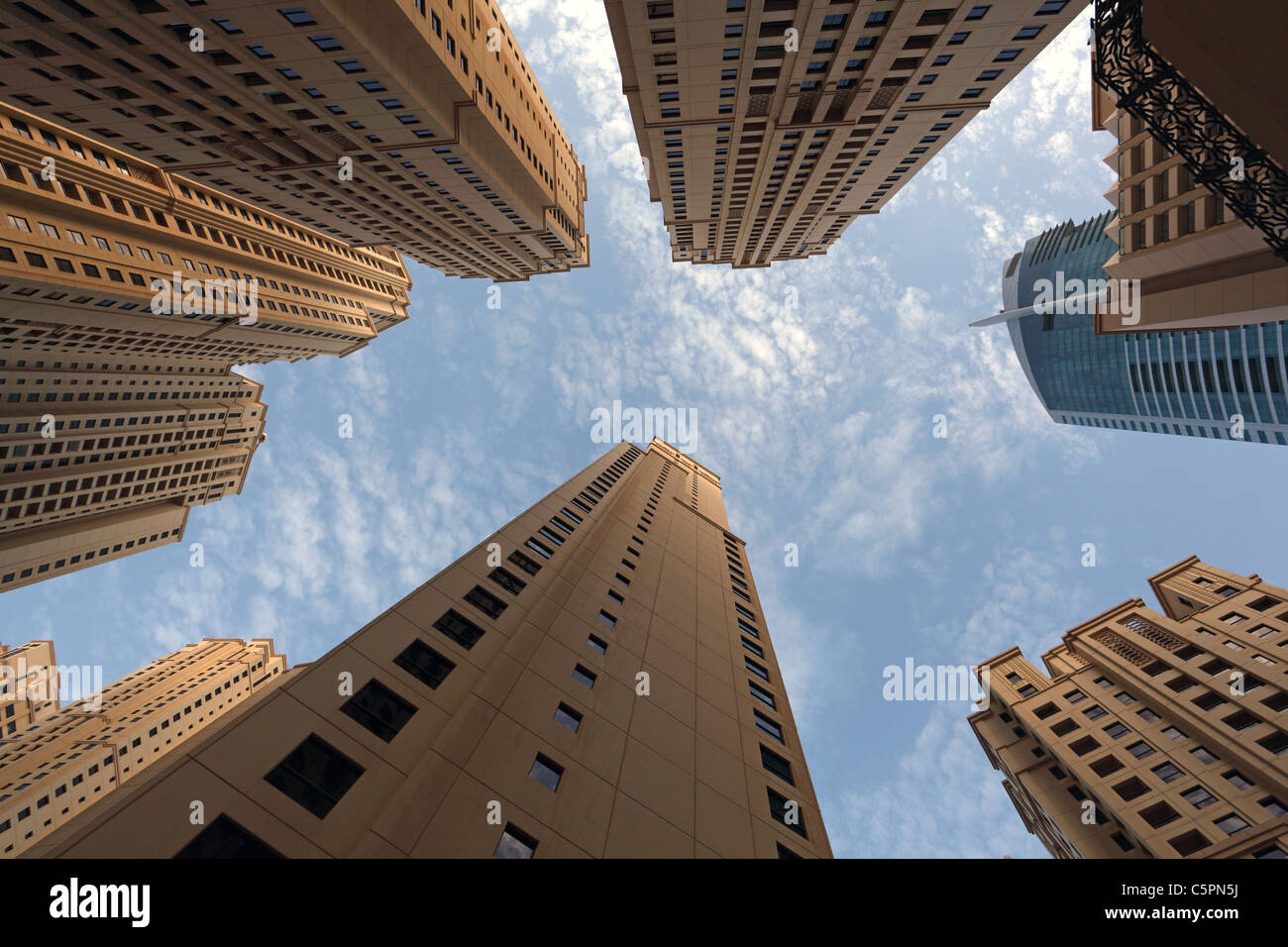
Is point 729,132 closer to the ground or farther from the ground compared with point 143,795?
farther from the ground

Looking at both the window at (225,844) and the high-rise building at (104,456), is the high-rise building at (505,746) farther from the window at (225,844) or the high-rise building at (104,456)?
the high-rise building at (104,456)

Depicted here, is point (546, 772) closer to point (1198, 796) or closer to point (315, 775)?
point (315, 775)

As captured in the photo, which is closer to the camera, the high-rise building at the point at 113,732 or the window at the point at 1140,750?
the window at the point at 1140,750

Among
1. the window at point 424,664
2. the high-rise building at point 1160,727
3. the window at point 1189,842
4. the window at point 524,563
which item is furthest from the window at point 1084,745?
the window at point 424,664

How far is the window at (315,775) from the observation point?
1194cm

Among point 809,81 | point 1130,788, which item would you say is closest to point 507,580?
point 809,81

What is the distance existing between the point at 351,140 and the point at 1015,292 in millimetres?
140504

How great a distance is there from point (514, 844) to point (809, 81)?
43.9 m

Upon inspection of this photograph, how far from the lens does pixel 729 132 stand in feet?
140

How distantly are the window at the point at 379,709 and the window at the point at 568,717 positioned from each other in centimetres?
469

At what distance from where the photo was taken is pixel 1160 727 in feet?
140

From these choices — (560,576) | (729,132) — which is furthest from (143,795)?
(729,132)
